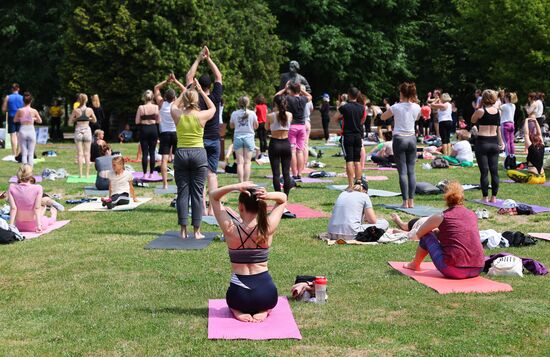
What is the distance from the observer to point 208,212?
1346 cm

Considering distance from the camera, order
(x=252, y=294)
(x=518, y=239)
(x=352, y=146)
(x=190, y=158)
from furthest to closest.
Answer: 1. (x=352, y=146)
2. (x=190, y=158)
3. (x=518, y=239)
4. (x=252, y=294)

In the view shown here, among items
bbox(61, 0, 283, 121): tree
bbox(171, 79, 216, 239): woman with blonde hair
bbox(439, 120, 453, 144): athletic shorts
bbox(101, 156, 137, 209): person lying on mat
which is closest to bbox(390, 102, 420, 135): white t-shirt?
bbox(171, 79, 216, 239): woman with blonde hair

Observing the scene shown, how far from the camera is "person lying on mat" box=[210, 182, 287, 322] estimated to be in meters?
7.05

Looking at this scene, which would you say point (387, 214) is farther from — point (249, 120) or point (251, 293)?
point (251, 293)

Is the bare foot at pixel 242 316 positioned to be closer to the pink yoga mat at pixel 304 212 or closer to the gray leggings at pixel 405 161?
the pink yoga mat at pixel 304 212

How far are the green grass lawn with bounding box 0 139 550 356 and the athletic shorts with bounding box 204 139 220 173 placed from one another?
102 centimetres

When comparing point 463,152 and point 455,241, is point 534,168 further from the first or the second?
point 455,241

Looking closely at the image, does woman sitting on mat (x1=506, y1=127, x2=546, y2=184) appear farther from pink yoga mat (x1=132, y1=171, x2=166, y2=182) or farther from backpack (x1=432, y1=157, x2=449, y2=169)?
pink yoga mat (x1=132, y1=171, x2=166, y2=182)

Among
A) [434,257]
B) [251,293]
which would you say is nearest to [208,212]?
[434,257]

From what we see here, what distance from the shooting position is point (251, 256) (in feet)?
23.4

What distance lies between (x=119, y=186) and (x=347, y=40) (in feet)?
92.8

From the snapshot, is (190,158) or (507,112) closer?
(190,158)

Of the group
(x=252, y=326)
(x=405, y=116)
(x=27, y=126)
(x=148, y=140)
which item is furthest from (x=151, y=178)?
(x=252, y=326)

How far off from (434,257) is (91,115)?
11.5m
